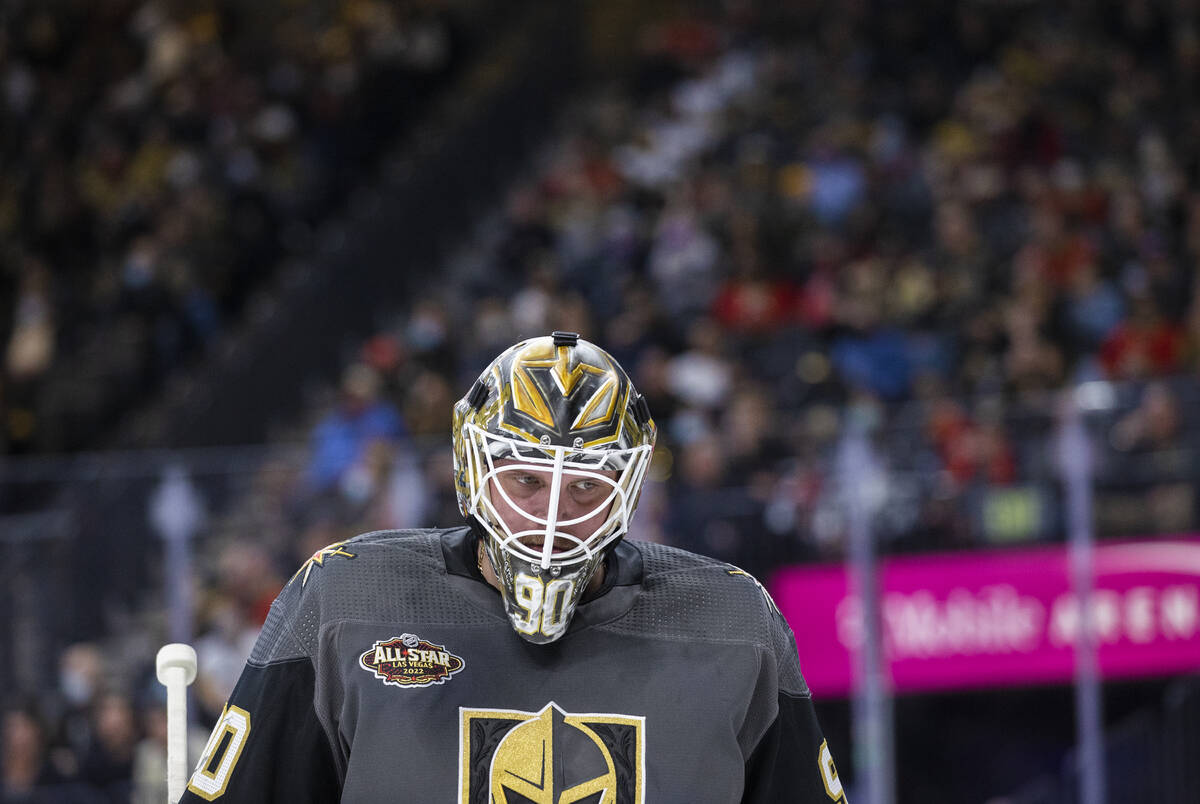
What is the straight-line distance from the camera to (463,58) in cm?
A: 1520

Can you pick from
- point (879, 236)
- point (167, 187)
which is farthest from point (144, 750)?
point (167, 187)

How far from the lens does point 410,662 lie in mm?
2678

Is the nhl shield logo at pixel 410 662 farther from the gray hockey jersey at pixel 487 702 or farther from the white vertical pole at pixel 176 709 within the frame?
the white vertical pole at pixel 176 709

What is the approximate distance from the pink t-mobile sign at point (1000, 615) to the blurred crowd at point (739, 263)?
14cm

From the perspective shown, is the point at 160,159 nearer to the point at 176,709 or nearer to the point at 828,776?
the point at 176,709

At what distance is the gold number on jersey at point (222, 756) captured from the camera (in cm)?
268

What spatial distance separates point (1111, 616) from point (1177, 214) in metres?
3.69

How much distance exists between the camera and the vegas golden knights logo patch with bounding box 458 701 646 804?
262 centimetres

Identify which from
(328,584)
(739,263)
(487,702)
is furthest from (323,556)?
(739,263)

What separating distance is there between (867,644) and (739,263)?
4.05 metres

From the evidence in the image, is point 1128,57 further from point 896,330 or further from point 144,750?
point 144,750

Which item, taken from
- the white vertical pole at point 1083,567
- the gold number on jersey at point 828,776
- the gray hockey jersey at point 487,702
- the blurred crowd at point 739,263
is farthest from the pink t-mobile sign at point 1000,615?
the gray hockey jersey at point 487,702

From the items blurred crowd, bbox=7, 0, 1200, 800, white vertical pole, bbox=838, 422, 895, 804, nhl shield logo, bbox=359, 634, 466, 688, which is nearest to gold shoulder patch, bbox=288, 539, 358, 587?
nhl shield logo, bbox=359, 634, 466, 688

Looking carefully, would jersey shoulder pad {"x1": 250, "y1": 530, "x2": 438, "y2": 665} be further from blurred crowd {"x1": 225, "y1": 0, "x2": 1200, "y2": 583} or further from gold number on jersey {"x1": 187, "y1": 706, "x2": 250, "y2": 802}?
blurred crowd {"x1": 225, "y1": 0, "x2": 1200, "y2": 583}
